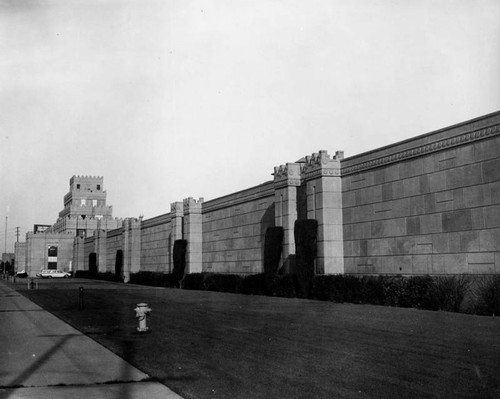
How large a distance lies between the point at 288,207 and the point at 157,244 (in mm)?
24512

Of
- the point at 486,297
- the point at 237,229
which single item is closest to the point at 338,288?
the point at 486,297

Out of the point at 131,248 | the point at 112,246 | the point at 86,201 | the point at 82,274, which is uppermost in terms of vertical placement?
the point at 86,201

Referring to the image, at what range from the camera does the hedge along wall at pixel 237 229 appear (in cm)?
3491

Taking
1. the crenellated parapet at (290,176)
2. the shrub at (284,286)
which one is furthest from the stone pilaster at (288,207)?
the shrub at (284,286)

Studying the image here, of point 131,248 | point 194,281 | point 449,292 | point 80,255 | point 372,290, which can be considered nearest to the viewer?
point 449,292

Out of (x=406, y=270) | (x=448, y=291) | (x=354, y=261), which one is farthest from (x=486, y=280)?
(x=354, y=261)

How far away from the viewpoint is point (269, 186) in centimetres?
3412

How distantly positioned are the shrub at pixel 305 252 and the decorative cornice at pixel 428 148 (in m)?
3.02

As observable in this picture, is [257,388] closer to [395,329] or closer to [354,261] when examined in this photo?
[395,329]

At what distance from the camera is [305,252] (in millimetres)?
27422

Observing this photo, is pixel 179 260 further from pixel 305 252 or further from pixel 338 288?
pixel 338 288

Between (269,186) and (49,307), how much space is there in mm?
14771

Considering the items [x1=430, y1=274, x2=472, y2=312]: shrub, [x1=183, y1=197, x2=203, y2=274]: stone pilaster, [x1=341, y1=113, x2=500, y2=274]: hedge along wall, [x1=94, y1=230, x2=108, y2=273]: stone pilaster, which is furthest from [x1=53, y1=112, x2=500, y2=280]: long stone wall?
[x1=94, y1=230, x2=108, y2=273]: stone pilaster

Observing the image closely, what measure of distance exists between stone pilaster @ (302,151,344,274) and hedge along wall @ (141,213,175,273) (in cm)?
2019
